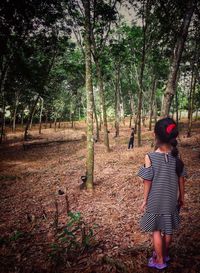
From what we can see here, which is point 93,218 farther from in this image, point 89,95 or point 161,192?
point 89,95

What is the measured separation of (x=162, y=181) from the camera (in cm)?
332

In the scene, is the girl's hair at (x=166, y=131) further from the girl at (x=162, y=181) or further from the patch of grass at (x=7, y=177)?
the patch of grass at (x=7, y=177)

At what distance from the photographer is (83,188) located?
31.3 ft

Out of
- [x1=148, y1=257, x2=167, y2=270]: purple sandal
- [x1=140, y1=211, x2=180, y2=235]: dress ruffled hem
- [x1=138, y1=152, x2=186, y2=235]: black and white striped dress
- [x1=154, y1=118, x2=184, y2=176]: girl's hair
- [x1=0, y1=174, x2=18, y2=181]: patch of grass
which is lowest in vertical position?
[x1=0, y1=174, x2=18, y2=181]: patch of grass

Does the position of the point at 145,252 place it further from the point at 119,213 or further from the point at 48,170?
the point at 48,170

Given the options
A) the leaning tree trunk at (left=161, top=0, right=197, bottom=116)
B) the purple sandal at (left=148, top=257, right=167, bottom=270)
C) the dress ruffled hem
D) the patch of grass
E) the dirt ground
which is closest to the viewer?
the dress ruffled hem

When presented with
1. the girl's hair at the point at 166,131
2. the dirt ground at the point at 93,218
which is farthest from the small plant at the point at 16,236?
the girl's hair at the point at 166,131

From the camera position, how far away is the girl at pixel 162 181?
10.8 feet

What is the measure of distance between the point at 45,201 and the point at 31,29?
1412 centimetres

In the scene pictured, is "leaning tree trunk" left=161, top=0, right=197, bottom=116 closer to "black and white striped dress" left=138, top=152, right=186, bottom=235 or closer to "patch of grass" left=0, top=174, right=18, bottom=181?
"black and white striped dress" left=138, top=152, right=186, bottom=235

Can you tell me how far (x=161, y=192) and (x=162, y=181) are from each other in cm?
17

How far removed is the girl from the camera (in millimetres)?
3283

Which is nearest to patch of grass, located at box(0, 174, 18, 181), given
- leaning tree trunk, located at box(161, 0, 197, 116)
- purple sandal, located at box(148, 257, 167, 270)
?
leaning tree trunk, located at box(161, 0, 197, 116)

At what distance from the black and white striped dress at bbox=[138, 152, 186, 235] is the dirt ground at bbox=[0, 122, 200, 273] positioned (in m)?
1.11
